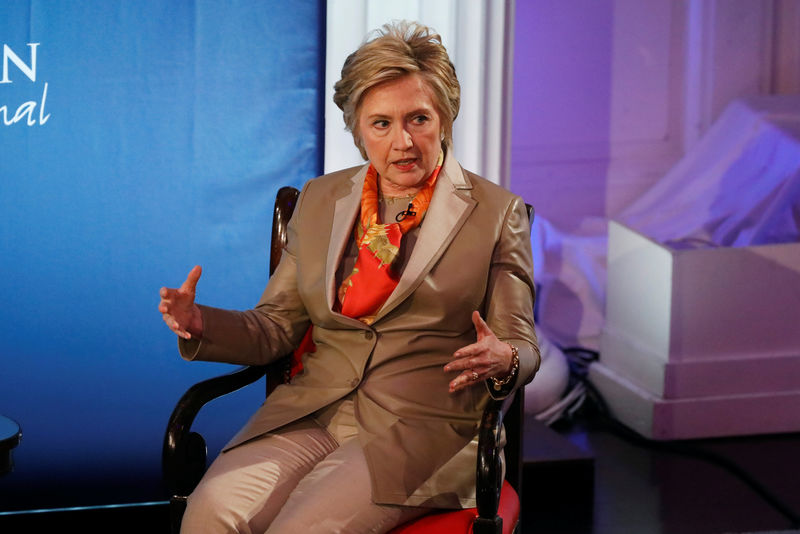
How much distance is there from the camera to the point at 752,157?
485 cm

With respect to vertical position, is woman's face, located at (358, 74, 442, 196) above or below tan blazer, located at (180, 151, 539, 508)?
above

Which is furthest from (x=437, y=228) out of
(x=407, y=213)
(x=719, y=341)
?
(x=719, y=341)

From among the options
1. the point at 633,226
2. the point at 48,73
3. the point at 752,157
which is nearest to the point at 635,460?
the point at 633,226

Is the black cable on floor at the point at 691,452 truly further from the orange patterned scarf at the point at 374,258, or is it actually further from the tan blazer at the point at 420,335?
the orange patterned scarf at the point at 374,258

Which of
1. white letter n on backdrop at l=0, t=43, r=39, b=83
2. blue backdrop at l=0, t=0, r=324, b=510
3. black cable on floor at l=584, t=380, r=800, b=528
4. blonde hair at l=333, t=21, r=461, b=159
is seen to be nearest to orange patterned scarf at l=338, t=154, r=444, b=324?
blonde hair at l=333, t=21, r=461, b=159

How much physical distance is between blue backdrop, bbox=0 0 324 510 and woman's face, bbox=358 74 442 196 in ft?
2.74

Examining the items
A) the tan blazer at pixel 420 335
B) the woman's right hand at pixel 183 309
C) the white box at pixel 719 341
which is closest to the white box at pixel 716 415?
the white box at pixel 719 341

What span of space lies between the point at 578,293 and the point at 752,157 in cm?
115

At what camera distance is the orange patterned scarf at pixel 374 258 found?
7.61ft

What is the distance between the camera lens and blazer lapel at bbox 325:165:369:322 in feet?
7.72

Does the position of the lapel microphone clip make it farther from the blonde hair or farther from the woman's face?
the blonde hair

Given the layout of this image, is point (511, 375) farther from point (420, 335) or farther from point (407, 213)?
point (407, 213)

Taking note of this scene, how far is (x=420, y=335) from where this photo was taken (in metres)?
2.30

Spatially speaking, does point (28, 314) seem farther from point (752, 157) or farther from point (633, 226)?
point (752, 157)
